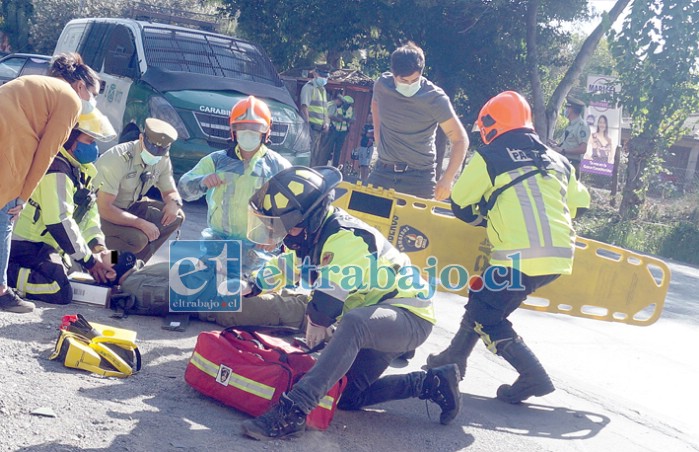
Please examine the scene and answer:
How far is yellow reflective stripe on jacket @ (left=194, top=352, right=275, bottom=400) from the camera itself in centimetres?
411

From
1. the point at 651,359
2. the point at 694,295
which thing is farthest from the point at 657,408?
the point at 694,295

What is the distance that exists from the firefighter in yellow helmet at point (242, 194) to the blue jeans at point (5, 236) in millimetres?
1219

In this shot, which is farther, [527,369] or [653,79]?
[653,79]

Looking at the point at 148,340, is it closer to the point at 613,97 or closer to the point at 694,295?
the point at 694,295

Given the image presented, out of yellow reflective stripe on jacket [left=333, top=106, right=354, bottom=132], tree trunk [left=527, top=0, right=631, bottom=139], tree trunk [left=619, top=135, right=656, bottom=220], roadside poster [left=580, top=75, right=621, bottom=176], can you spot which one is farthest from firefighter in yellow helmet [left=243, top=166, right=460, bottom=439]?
roadside poster [left=580, top=75, right=621, bottom=176]

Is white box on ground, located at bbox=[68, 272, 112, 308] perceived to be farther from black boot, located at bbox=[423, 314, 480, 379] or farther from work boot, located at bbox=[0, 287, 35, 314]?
black boot, located at bbox=[423, 314, 480, 379]

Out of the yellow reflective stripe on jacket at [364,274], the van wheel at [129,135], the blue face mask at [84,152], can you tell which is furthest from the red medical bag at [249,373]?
the van wheel at [129,135]

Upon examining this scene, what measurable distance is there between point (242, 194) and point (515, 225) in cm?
190

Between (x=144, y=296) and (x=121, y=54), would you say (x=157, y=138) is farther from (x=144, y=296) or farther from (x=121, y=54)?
(x=121, y=54)

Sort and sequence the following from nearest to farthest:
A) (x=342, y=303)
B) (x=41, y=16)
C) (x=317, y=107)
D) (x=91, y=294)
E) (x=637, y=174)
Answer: (x=342, y=303), (x=91, y=294), (x=317, y=107), (x=637, y=174), (x=41, y=16)

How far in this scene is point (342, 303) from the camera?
4.08 meters

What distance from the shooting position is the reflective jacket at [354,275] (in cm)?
406

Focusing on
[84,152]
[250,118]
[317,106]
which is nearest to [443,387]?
[250,118]

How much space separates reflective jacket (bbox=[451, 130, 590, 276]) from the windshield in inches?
250
